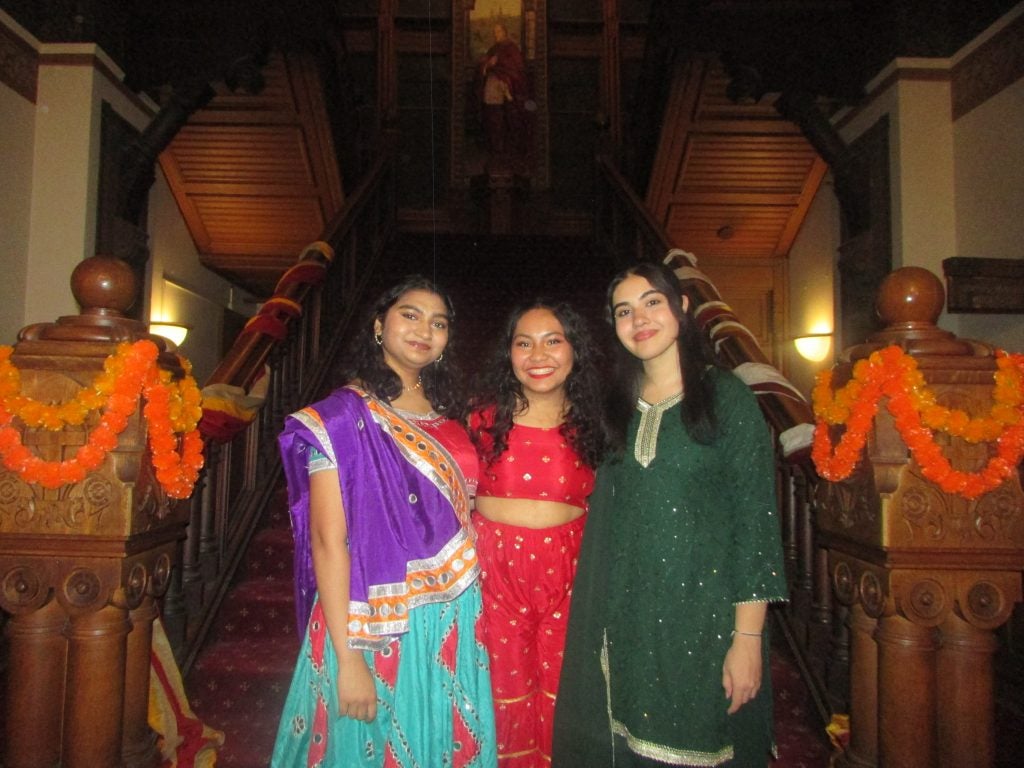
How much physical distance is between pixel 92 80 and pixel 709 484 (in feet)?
13.9

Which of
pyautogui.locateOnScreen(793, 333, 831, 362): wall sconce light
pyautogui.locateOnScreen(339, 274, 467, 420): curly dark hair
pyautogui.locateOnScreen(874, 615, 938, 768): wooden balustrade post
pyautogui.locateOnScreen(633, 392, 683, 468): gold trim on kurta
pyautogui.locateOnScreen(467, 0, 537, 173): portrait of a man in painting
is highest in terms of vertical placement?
pyautogui.locateOnScreen(467, 0, 537, 173): portrait of a man in painting

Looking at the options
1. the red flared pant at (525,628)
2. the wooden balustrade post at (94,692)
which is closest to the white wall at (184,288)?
the wooden balustrade post at (94,692)

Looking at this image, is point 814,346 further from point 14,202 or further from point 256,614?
point 14,202

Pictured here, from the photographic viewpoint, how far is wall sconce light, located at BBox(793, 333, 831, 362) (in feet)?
17.2

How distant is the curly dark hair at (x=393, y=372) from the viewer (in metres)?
1.49

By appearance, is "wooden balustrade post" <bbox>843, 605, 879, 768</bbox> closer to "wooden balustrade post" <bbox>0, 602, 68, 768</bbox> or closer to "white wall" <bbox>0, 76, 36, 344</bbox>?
"wooden balustrade post" <bbox>0, 602, 68, 768</bbox>

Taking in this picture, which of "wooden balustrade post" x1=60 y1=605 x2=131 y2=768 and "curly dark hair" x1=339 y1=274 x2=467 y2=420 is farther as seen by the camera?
"curly dark hair" x1=339 y1=274 x2=467 y2=420

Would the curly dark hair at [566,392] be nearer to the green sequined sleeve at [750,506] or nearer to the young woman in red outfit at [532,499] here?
the young woman in red outfit at [532,499]

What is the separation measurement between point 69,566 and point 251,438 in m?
1.28

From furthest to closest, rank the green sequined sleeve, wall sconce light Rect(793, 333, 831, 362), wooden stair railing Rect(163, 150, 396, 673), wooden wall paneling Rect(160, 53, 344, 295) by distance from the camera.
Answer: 1. wall sconce light Rect(793, 333, 831, 362)
2. wooden wall paneling Rect(160, 53, 344, 295)
3. wooden stair railing Rect(163, 150, 396, 673)
4. the green sequined sleeve

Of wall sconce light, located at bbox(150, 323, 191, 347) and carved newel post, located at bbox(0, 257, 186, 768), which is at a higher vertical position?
wall sconce light, located at bbox(150, 323, 191, 347)

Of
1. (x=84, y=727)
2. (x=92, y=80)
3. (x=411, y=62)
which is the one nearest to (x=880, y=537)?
(x=84, y=727)

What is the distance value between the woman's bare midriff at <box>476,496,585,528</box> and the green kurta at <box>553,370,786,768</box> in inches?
8.3

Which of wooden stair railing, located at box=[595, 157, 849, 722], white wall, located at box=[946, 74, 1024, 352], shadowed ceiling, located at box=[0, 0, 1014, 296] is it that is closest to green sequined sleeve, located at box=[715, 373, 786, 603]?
wooden stair railing, located at box=[595, 157, 849, 722]
